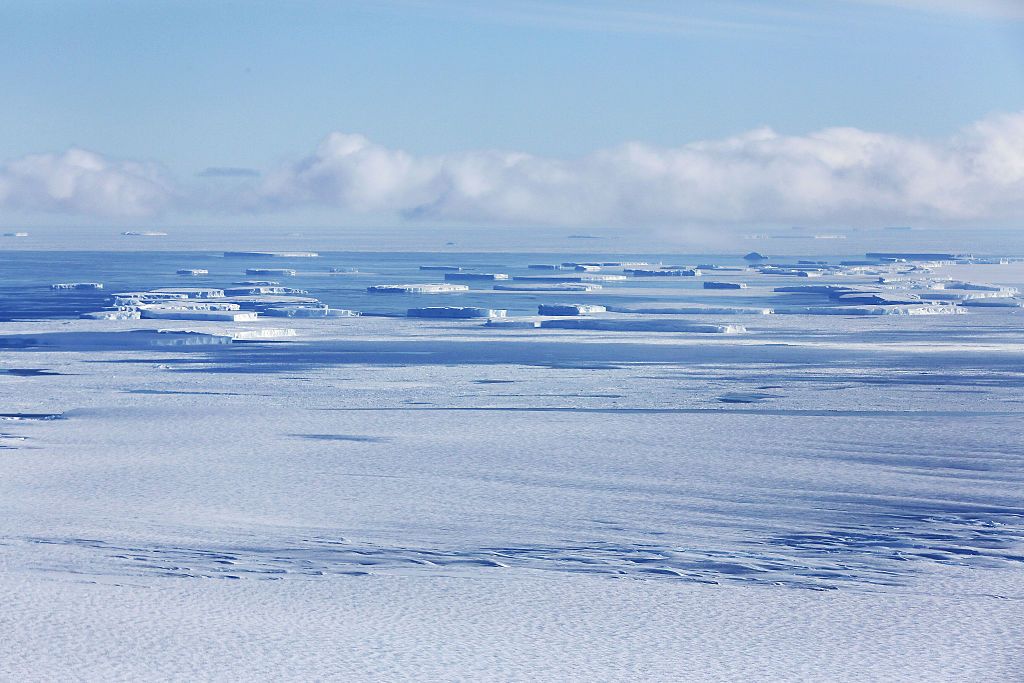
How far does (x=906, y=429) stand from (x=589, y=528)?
4.09 meters

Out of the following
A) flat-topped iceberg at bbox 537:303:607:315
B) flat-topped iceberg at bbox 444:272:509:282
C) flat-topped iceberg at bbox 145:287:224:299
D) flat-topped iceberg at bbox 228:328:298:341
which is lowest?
flat-topped iceberg at bbox 228:328:298:341

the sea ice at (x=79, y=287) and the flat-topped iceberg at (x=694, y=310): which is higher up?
the sea ice at (x=79, y=287)

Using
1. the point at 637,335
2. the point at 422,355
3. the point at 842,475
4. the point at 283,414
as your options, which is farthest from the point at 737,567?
the point at 637,335

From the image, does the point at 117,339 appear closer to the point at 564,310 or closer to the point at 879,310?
the point at 564,310

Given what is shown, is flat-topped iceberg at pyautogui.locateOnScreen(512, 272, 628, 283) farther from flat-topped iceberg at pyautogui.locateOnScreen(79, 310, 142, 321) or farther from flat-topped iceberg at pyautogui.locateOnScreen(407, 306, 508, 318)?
flat-topped iceberg at pyautogui.locateOnScreen(79, 310, 142, 321)

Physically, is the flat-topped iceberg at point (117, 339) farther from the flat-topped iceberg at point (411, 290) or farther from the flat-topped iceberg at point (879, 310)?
the flat-topped iceberg at point (411, 290)

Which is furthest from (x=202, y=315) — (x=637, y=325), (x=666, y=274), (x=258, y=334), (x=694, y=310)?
(x=666, y=274)

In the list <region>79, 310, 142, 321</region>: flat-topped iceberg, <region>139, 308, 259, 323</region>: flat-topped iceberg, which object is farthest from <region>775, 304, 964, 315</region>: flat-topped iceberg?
<region>79, 310, 142, 321</region>: flat-topped iceberg

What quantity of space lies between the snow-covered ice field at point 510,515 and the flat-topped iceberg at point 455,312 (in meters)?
5.55

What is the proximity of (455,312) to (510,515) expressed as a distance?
1444 cm

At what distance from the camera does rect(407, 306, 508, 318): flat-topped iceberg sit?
21297mm

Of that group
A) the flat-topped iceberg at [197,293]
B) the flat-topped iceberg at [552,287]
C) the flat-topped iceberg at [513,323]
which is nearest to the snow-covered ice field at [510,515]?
the flat-topped iceberg at [513,323]

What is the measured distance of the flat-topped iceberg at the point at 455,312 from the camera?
69.9 feet

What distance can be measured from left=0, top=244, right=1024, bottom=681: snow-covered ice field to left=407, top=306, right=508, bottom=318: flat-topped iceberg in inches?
219
